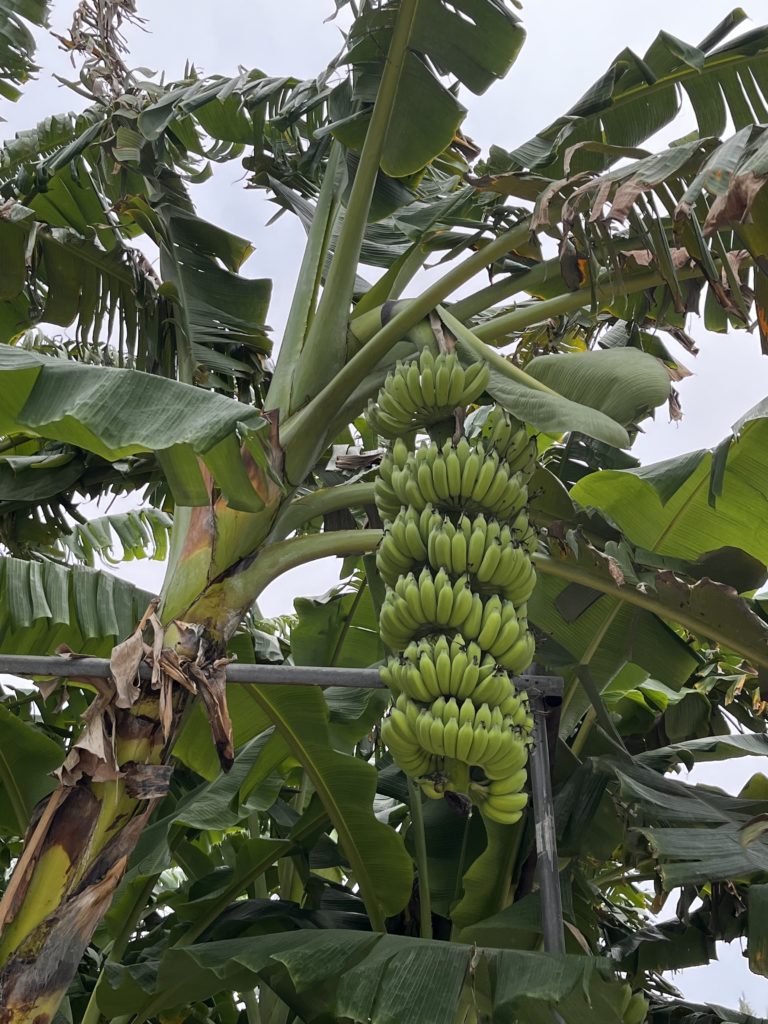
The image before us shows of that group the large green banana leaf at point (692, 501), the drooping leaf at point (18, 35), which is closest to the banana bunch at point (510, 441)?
the large green banana leaf at point (692, 501)

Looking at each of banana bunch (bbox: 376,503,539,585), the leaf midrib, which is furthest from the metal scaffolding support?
the leaf midrib

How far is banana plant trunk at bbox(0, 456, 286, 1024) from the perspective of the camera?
1.82 meters

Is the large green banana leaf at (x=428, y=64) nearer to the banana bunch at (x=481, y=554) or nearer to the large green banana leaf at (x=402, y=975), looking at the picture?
the banana bunch at (x=481, y=554)

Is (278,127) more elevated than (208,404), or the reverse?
(278,127)

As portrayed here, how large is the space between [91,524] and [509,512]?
10.2 ft

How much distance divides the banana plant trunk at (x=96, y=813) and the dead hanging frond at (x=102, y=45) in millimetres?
1819

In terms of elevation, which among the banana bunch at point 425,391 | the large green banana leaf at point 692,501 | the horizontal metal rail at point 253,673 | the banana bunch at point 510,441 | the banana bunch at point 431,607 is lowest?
the horizontal metal rail at point 253,673

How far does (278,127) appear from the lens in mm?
2727

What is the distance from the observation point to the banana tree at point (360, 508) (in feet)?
6.33

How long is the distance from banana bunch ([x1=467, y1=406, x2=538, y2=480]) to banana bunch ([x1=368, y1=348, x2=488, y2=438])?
0.23ft

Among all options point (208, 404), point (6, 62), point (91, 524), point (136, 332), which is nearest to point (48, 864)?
point (208, 404)

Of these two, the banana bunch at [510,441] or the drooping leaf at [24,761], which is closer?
the banana bunch at [510,441]

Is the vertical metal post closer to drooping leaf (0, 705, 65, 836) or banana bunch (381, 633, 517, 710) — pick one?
banana bunch (381, 633, 517, 710)

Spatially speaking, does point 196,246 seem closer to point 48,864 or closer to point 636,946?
point 48,864
